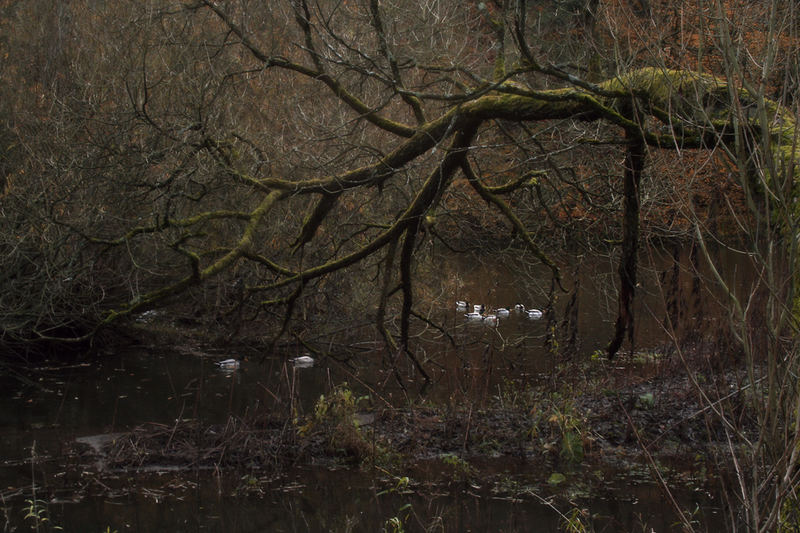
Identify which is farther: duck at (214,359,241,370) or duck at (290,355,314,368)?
duck at (290,355,314,368)

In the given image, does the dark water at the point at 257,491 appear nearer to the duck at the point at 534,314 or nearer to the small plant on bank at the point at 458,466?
the small plant on bank at the point at 458,466

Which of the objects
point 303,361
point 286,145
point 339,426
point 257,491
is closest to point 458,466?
point 339,426

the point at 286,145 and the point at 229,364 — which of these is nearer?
the point at 286,145

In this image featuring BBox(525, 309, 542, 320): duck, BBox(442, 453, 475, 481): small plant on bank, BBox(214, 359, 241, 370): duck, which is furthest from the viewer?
BBox(525, 309, 542, 320): duck

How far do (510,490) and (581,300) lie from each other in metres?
10.1

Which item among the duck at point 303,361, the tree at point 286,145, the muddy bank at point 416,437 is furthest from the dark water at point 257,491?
the duck at point 303,361

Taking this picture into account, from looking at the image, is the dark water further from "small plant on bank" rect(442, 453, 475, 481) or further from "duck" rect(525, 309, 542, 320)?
"duck" rect(525, 309, 542, 320)

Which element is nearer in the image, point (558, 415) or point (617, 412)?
point (558, 415)

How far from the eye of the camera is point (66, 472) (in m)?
7.02

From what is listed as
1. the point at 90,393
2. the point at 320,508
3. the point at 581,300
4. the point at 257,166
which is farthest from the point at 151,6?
the point at 581,300

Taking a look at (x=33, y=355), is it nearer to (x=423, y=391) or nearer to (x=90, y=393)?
(x=90, y=393)

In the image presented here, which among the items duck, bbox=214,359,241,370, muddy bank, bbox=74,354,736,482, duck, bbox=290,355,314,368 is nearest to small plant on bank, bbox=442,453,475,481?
muddy bank, bbox=74,354,736,482

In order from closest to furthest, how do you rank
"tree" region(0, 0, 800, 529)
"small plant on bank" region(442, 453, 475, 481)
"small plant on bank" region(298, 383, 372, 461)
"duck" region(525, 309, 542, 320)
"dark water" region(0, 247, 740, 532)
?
"dark water" region(0, 247, 740, 532) → "small plant on bank" region(442, 453, 475, 481) → "tree" region(0, 0, 800, 529) → "small plant on bank" region(298, 383, 372, 461) → "duck" region(525, 309, 542, 320)

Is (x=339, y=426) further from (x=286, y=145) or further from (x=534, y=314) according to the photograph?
(x=534, y=314)
